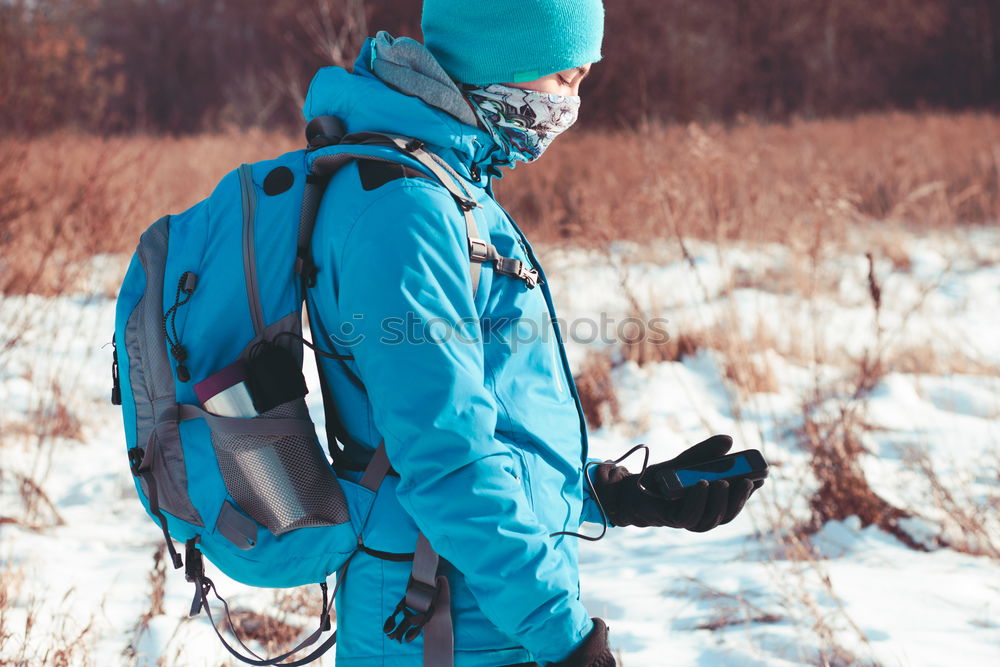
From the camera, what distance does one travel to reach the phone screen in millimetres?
1374

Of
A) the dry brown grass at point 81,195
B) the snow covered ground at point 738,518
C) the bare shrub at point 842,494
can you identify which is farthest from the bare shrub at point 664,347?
the dry brown grass at point 81,195

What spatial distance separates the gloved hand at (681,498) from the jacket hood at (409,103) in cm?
61

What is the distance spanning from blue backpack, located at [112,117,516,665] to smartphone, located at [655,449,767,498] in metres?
0.47

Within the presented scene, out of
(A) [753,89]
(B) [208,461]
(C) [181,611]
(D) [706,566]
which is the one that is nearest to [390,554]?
(B) [208,461]

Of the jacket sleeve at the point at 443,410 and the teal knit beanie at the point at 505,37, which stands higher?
the teal knit beanie at the point at 505,37

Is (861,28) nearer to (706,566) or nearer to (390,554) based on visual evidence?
(706,566)

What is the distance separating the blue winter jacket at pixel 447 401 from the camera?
0.99m

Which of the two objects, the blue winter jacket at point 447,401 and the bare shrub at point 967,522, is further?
the bare shrub at point 967,522

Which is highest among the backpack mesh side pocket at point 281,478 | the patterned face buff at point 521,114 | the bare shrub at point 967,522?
the patterned face buff at point 521,114

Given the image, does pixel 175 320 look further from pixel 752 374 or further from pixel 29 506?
pixel 752 374

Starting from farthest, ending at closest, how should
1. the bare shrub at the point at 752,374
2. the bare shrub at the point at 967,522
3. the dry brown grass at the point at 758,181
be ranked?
the dry brown grass at the point at 758,181, the bare shrub at the point at 752,374, the bare shrub at the point at 967,522

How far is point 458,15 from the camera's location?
1.20 metres

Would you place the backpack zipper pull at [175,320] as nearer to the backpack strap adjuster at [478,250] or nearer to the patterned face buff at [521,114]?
the backpack strap adjuster at [478,250]

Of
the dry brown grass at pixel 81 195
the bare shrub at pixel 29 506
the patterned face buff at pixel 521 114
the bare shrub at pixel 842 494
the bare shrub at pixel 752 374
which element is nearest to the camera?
the patterned face buff at pixel 521 114
